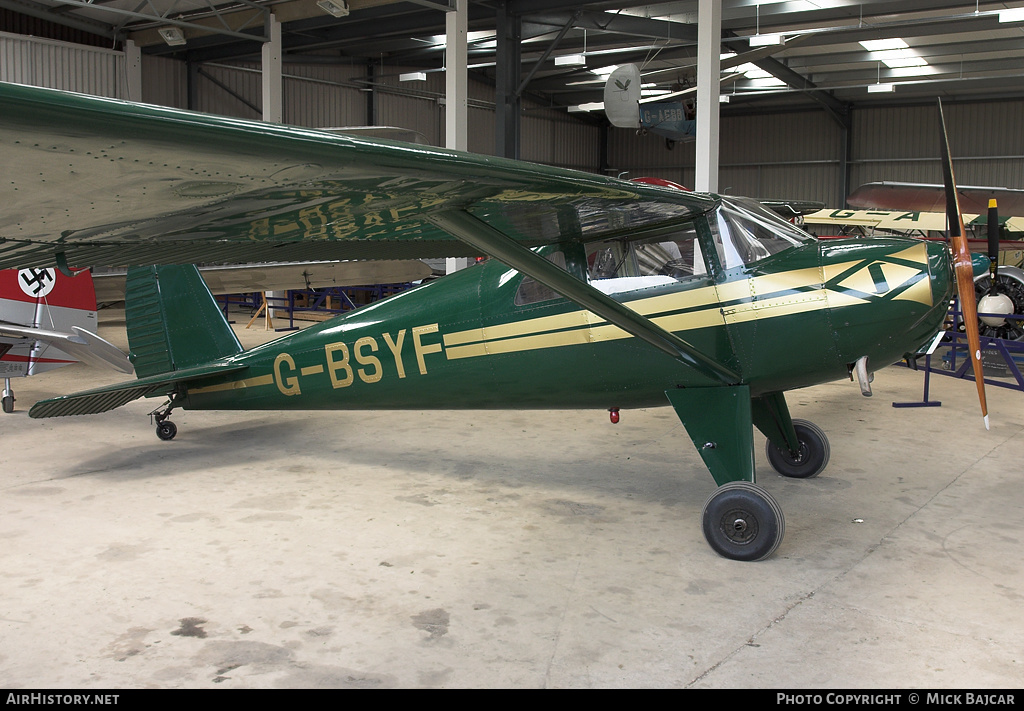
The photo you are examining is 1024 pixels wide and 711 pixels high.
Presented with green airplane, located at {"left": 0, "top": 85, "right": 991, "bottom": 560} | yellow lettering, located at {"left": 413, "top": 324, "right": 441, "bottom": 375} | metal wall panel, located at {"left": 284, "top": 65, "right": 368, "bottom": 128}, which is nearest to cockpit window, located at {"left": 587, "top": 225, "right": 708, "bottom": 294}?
green airplane, located at {"left": 0, "top": 85, "right": 991, "bottom": 560}

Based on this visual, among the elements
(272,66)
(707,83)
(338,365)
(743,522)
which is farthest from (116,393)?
(272,66)

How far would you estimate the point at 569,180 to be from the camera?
11.9 ft

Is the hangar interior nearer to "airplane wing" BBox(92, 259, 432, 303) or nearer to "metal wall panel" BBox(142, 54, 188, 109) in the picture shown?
"airplane wing" BBox(92, 259, 432, 303)

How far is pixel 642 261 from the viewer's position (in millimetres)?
4836

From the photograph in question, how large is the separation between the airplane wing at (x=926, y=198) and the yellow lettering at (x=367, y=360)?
14.0m

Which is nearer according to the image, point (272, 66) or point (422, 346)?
point (422, 346)

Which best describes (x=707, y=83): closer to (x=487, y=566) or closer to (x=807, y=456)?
(x=807, y=456)

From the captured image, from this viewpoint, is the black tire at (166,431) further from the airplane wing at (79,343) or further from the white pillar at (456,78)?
the white pillar at (456,78)

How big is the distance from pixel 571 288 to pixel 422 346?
1.46 metres

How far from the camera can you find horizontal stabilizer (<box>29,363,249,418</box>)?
18.2ft

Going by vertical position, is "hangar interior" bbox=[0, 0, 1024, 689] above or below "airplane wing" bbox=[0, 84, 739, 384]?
below

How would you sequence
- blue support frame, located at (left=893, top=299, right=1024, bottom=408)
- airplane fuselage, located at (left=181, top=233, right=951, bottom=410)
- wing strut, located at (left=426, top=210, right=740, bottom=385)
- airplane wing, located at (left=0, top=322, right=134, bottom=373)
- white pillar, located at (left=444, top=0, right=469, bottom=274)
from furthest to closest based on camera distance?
white pillar, located at (left=444, top=0, right=469, bottom=274) < blue support frame, located at (left=893, top=299, right=1024, bottom=408) < airplane wing, located at (left=0, top=322, right=134, bottom=373) < airplane fuselage, located at (left=181, top=233, right=951, bottom=410) < wing strut, located at (left=426, top=210, right=740, bottom=385)

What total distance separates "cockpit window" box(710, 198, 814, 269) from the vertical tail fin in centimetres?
384

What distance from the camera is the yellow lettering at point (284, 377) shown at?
573 centimetres
